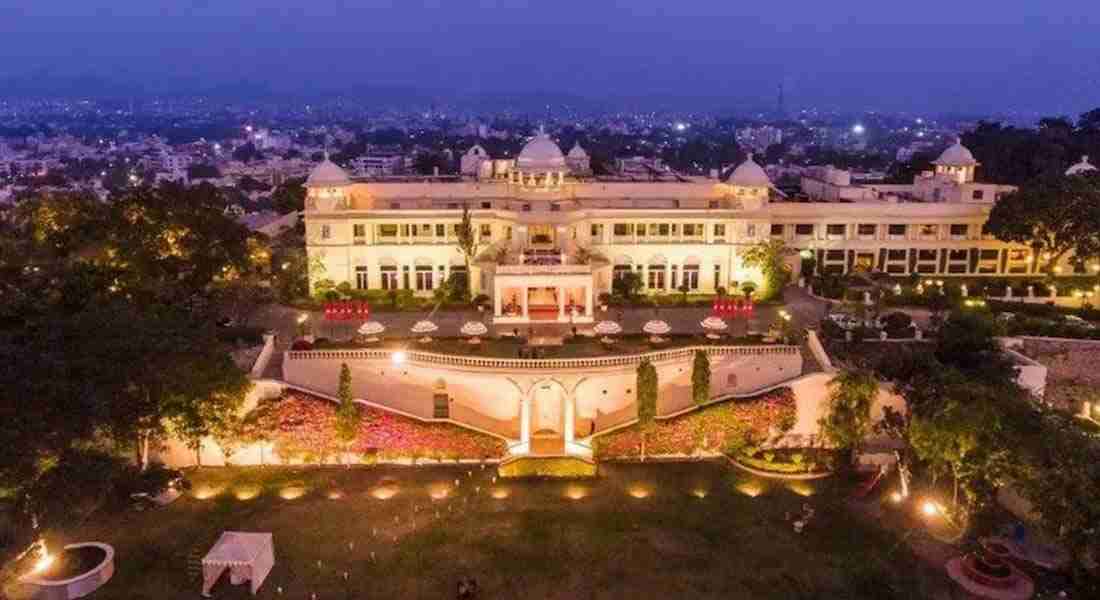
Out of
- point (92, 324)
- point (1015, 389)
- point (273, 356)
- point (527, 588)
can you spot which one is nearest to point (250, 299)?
point (273, 356)

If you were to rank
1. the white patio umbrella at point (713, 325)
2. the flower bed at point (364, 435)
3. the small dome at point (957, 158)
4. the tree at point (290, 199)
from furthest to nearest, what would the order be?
the tree at point (290, 199) → the small dome at point (957, 158) → the white patio umbrella at point (713, 325) → the flower bed at point (364, 435)

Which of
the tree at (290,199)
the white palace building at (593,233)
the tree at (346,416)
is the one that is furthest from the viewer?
the tree at (290,199)

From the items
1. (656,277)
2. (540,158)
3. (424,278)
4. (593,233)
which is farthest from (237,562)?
(540,158)

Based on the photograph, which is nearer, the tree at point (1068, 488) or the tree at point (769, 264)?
the tree at point (1068, 488)

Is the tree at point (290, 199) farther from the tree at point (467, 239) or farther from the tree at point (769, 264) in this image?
the tree at point (769, 264)

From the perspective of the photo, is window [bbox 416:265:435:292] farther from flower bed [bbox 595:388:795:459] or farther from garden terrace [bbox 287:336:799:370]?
flower bed [bbox 595:388:795:459]

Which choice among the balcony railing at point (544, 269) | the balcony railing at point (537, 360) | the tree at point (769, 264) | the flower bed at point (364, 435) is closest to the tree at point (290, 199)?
the balcony railing at point (544, 269)

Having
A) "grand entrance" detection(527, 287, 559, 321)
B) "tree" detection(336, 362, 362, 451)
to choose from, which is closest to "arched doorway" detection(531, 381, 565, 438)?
"tree" detection(336, 362, 362, 451)

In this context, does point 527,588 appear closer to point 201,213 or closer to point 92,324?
point 92,324
